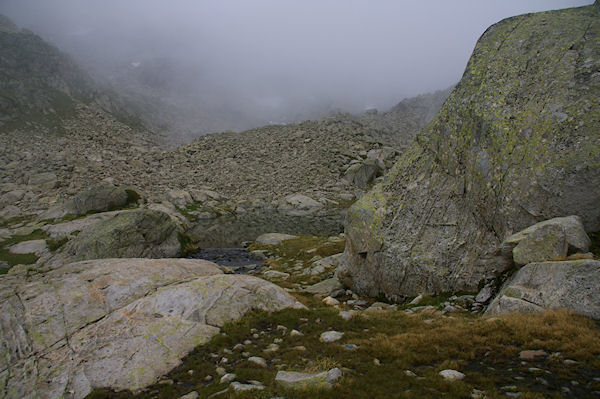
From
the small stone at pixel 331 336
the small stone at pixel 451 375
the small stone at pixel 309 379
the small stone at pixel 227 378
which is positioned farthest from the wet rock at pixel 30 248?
the small stone at pixel 451 375

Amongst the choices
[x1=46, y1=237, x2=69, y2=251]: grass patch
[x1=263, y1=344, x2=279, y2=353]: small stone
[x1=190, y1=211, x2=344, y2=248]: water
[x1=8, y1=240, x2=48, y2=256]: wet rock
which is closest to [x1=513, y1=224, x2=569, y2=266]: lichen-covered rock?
[x1=263, y1=344, x2=279, y2=353]: small stone

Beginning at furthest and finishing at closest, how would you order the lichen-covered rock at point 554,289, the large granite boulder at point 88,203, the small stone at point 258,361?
the large granite boulder at point 88,203
the small stone at point 258,361
the lichen-covered rock at point 554,289

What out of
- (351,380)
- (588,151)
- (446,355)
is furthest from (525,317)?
(588,151)

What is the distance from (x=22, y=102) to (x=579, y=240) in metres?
165

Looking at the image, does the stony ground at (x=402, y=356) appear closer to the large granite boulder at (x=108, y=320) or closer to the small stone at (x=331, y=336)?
the small stone at (x=331, y=336)

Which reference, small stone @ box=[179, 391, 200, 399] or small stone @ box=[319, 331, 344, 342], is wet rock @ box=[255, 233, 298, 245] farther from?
small stone @ box=[179, 391, 200, 399]

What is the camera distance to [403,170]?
2002 centimetres

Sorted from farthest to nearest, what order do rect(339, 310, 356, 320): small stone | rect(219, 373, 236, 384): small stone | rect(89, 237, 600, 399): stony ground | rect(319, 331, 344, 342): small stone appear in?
rect(339, 310, 356, 320): small stone, rect(319, 331, 344, 342): small stone, rect(219, 373, 236, 384): small stone, rect(89, 237, 600, 399): stony ground

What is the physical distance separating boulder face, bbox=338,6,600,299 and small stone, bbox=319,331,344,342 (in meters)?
6.98

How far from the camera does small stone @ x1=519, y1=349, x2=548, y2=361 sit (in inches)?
320

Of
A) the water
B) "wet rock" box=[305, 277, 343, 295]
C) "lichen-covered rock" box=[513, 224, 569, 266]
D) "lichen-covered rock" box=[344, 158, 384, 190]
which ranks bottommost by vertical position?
the water

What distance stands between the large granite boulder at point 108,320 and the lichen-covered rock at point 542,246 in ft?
34.7

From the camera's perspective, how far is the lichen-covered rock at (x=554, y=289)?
31.2ft

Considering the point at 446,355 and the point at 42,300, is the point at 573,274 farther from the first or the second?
the point at 42,300
